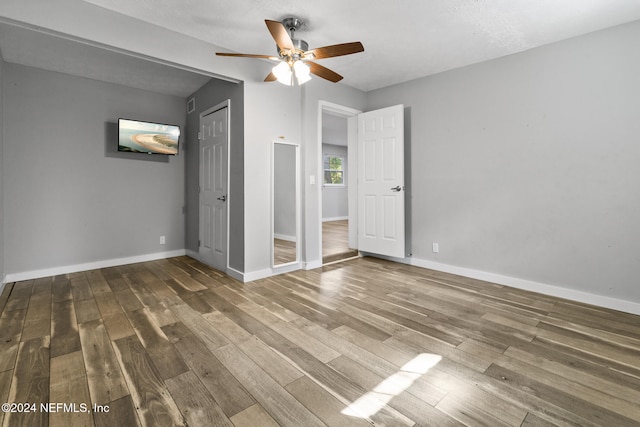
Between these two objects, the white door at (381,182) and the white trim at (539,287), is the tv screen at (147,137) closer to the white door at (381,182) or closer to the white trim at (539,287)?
the white door at (381,182)

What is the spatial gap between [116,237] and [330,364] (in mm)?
3921

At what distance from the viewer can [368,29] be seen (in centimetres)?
291

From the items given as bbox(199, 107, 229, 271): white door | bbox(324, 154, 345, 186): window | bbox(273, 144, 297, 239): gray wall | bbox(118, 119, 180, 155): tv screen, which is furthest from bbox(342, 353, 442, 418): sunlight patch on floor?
bbox(324, 154, 345, 186): window

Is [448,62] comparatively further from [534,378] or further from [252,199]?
[534,378]

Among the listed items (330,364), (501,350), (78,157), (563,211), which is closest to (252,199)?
(330,364)

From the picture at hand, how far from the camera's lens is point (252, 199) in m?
3.59

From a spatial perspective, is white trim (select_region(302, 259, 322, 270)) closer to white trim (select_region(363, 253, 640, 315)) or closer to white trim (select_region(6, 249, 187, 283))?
white trim (select_region(363, 253, 640, 315))

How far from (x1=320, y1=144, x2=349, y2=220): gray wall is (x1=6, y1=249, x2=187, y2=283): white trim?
18.4 ft

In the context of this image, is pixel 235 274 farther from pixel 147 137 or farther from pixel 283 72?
pixel 147 137

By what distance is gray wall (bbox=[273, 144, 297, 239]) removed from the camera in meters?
3.96

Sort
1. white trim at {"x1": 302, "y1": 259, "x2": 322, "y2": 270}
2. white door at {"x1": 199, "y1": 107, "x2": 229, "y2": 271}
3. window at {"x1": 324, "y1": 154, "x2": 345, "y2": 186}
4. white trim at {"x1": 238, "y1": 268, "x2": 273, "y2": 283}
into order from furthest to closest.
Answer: window at {"x1": 324, "y1": 154, "x2": 345, "y2": 186}, white trim at {"x1": 302, "y1": 259, "x2": 322, "y2": 270}, white door at {"x1": 199, "y1": 107, "x2": 229, "y2": 271}, white trim at {"x1": 238, "y1": 268, "x2": 273, "y2": 283}

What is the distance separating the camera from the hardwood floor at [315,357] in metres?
1.45

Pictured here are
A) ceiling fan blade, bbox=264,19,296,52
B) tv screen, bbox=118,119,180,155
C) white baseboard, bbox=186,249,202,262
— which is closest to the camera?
ceiling fan blade, bbox=264,19,296,52

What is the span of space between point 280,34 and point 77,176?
3.53m
